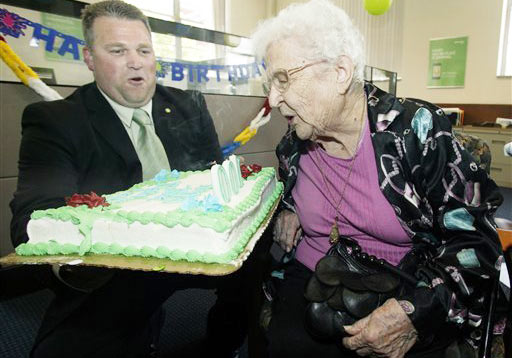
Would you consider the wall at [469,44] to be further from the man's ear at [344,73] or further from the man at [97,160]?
the man at [97,160]

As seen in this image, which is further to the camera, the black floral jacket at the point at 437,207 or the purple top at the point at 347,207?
the purple top at the point at 347,207

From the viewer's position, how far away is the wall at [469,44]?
515cm

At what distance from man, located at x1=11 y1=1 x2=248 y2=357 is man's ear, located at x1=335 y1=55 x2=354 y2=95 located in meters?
0.63

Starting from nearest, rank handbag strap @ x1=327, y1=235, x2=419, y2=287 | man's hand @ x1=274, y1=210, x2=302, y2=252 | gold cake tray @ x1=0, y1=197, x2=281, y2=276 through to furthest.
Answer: gold cake tray @ x1=0, y1=197, x2=281, y2=276 < handbag strap @ x1=327, y1=235, x2=419, y2=287 < man's hand @ x1=274, y1=210, x2=302, y2=252

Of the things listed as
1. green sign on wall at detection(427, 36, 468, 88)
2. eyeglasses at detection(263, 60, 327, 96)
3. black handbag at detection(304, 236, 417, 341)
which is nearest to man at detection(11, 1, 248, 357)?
eyeglasses at detection(263, 60, 327, 96)

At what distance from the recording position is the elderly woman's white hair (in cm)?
109

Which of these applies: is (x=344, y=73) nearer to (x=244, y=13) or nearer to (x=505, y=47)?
(x=244, y=13)

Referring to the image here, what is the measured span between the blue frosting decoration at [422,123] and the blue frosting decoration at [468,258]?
356 millimetres

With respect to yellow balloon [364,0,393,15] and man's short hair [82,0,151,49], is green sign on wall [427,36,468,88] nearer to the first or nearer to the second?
yellow balloon [364,0,393,15]

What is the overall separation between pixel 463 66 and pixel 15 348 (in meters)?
6.30

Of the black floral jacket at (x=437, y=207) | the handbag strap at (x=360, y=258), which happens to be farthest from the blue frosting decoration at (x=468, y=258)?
the handbag strap at (x=360, y=258)

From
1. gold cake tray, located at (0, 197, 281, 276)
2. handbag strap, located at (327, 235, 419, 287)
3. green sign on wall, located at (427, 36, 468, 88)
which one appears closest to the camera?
gold cake tray, located at (0, 197, 281, 276)

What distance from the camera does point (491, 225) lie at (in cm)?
102

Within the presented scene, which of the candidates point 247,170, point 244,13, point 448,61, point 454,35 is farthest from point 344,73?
point 454,35
